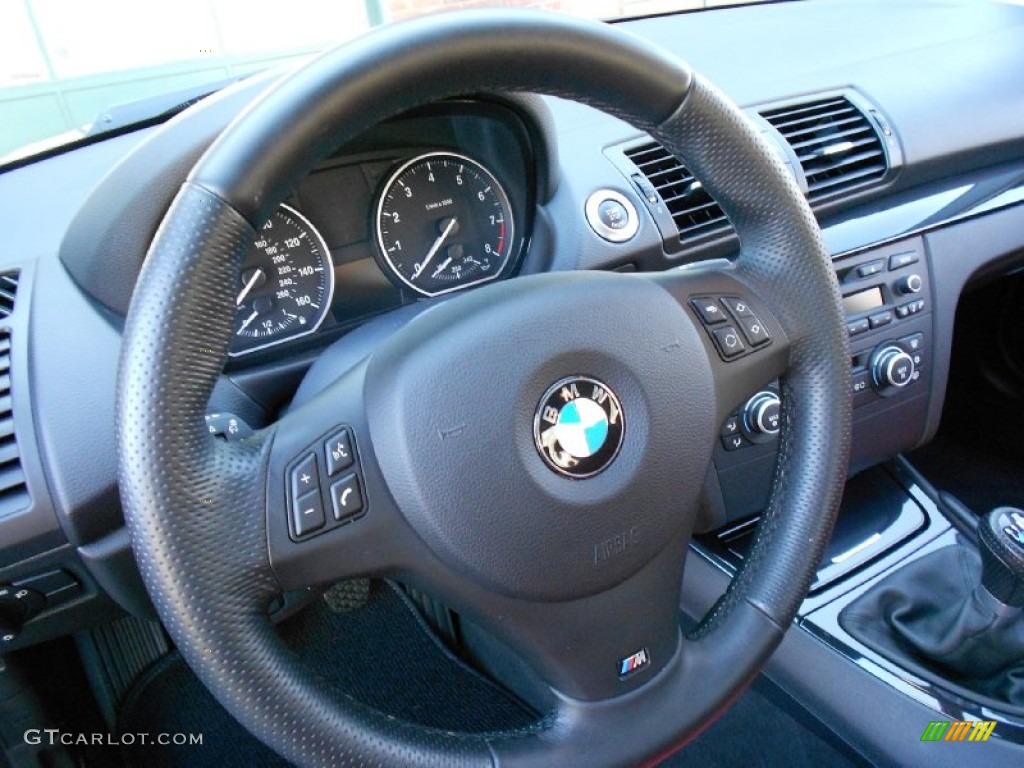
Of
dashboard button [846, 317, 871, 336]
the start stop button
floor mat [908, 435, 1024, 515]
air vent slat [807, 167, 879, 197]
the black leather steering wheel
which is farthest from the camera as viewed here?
floor mat [908, 435, 1024, 515]

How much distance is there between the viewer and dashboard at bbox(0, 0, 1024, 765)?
101 cm

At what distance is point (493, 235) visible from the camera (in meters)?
1.36

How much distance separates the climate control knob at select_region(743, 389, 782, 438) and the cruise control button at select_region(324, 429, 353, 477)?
2.19 ft

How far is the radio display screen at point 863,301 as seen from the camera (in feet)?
4.71

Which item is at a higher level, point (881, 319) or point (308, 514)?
point (308, 514)

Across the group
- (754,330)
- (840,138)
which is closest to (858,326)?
(840,138)

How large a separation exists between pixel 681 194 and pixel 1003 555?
733 millimetres

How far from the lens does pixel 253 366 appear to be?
3.96ft

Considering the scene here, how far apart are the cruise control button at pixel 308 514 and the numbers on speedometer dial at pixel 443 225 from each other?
26.0 inches

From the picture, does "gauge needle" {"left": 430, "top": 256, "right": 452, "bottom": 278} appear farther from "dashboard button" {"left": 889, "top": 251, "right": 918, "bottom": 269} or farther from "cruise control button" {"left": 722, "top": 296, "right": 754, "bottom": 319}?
"dashboard button" {"left": 889, "top": 251, "right": 918, "bottom": 269}

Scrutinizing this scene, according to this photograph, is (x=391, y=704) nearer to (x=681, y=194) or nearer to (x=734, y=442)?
(x=734, y=442)

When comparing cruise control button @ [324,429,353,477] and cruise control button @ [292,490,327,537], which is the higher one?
cruise control button @ [324,429,353,477]
